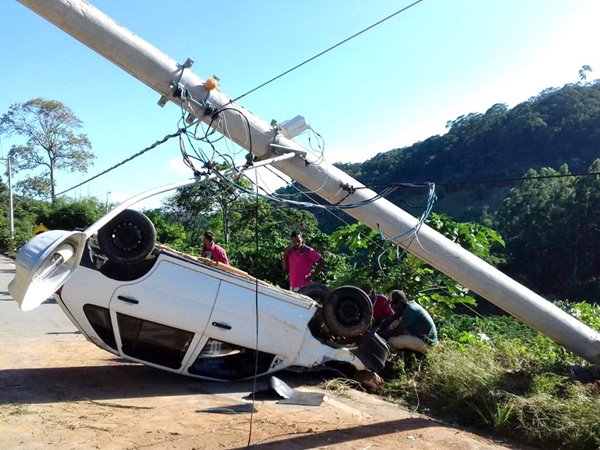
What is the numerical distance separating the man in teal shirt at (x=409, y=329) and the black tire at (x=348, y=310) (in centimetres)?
81

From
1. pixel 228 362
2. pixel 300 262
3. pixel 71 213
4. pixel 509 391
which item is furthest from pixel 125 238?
pixel 71 213

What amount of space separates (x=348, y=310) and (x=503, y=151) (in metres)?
68.4

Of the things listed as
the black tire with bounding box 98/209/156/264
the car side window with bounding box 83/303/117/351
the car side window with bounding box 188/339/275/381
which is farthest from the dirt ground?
the black tire with bounding box 98/209/156/264

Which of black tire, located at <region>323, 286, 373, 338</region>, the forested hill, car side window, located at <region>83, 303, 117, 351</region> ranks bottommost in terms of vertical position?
car side window, located at <region>83, 303, 117, 351</region>

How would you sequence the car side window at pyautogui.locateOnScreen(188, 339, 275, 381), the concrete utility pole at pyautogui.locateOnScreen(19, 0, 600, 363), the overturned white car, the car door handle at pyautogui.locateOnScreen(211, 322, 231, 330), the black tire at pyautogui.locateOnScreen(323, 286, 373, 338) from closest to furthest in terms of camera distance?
the concrete utility pole at pyautogui.locateOnScreen(19, 0, 600, 363)
the overturned white car
the car door handle at pyautogui.locateOnScreen(211, 322, 231, 330)
the car side window at pyautogui.locateOnScreen(188, 339, 275, 381)
the black tire at pyautogui.locateOnScreen(323, 286, 373, 338)

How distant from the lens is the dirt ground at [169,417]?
18.7 feet

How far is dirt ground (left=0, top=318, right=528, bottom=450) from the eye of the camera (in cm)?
571

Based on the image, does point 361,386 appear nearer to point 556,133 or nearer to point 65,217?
point 65,217

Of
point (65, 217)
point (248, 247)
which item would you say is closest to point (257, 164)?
point (248, 247)

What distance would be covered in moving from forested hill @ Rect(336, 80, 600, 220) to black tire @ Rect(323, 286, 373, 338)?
56116 millimetres

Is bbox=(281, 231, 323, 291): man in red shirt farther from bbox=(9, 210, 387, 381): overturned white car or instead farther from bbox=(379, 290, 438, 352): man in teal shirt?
bbox=(9, 210, 387, 381): overturned white car

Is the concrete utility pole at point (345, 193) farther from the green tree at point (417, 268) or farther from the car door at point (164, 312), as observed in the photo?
the green tree at point (417, 268)

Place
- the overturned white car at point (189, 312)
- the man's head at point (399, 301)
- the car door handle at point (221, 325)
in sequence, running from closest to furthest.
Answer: the overturned white car at point (189, 312)
the car door handle at point (221, 325)
the man's head at point (399, 301)

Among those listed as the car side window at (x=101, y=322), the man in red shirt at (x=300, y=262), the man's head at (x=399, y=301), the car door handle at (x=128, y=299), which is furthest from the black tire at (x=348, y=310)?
the car side window at (x=101, y=322)
